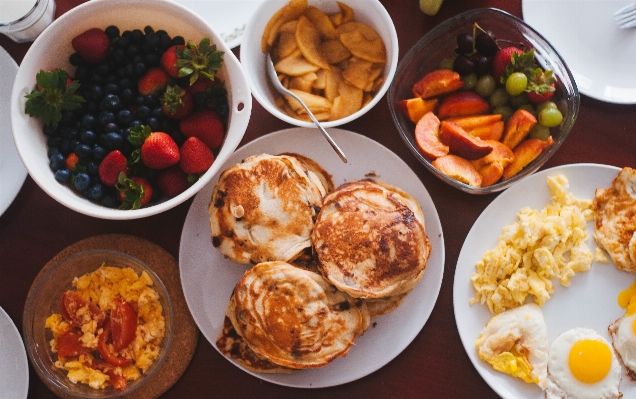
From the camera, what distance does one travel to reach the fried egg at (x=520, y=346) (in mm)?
1782

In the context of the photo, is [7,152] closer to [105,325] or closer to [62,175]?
[62,175]

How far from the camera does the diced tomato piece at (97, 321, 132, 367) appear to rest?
178 cm

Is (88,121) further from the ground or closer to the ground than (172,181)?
further from the ground

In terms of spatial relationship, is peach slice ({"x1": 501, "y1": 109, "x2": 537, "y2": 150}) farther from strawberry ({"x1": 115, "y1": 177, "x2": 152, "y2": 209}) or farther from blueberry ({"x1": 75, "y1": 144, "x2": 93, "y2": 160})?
blueberry ({"x1": 75, "y1": 144, "x2": 93, "y2": 160})

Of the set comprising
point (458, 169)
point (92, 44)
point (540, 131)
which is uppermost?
point (92, 44)

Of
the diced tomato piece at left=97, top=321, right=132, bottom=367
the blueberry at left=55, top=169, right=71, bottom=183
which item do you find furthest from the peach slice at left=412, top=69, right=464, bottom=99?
the diced tomato piece at left=97, top=321, right=132, bottom=367

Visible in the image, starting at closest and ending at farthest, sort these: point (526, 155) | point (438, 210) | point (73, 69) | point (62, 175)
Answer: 1. point (62, 175)
2. point (73, 69)
3. point (526, 155)
4. point (438, 210)

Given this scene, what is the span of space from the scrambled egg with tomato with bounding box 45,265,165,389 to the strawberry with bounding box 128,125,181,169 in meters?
0.44

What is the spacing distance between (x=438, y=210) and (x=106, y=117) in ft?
3.67

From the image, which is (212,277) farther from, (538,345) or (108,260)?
(538,345)

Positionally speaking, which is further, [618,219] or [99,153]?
[618,219]

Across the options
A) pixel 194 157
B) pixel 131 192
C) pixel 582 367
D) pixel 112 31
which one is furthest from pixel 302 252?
pixel 582 367

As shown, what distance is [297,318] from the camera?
1686 millimetres

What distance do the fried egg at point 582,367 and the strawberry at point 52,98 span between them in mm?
1734
